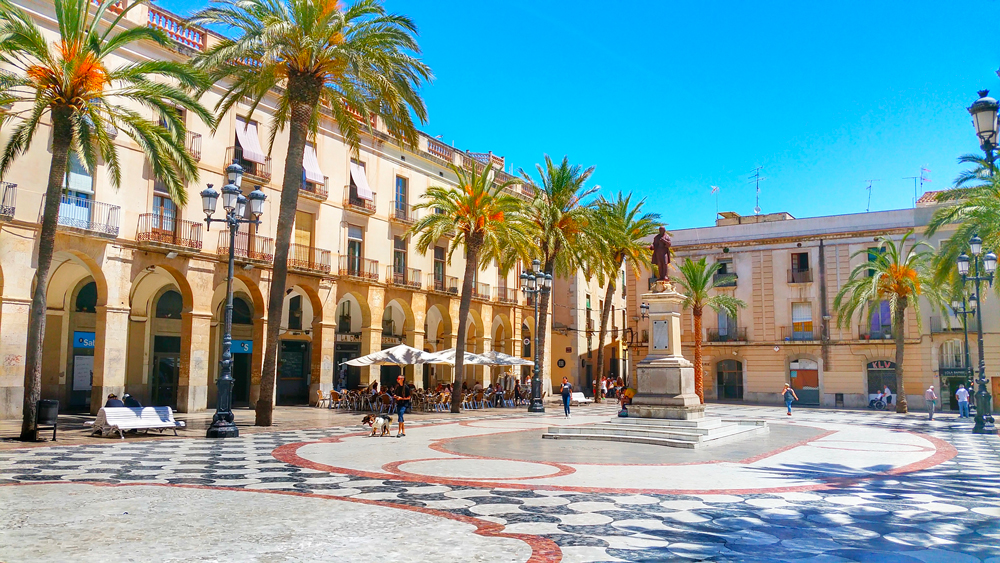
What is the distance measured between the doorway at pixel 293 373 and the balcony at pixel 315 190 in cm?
695

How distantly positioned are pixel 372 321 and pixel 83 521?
28.0 metres

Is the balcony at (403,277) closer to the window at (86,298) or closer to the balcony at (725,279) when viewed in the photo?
the window at (86,298)

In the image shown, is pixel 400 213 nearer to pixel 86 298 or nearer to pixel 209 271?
pixel 209 271

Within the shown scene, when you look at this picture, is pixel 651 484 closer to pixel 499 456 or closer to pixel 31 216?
pixel 499 456

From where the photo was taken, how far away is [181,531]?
688 cm

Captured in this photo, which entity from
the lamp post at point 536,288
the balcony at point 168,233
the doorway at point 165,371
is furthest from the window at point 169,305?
the lamp post at point 536,288

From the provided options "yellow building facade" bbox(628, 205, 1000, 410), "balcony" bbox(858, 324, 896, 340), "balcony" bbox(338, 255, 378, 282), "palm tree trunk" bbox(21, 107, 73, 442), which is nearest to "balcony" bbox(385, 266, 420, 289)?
"balcony" bbox(338, 255, 378, 282)

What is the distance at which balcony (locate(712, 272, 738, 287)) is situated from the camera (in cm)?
4754

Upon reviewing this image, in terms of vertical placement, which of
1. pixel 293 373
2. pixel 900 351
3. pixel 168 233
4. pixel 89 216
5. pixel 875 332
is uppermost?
pixel 89 216

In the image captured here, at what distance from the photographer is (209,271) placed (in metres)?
28.0

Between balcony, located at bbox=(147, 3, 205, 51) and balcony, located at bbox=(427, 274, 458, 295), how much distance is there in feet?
52.5

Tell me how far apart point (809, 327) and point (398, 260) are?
25015 millimetres

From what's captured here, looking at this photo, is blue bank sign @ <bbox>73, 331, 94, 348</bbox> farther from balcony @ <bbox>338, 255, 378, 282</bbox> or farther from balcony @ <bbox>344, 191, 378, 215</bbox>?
balcony @ <bbox>344, 191, 378, 215</bbox>

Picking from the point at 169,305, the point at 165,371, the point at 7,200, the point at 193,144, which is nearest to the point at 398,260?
the point at 169,305
